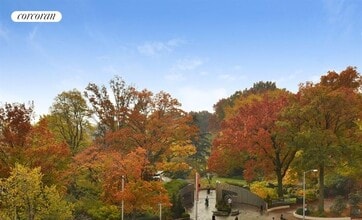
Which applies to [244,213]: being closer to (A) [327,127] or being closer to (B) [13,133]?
(A) [327,127]

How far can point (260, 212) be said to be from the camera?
163ft

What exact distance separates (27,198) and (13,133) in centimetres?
628

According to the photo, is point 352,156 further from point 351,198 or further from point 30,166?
point 30,166

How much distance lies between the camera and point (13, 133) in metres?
36.6

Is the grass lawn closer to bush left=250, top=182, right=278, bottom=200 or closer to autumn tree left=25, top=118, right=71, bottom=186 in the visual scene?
bush left=250, top=182, right=278, bottom=200

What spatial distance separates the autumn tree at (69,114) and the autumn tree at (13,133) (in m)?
17.7

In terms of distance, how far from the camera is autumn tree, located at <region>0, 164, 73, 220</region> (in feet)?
106

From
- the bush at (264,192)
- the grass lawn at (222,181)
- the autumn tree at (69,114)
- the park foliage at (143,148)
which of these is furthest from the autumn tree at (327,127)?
the autumn tree at (69,114)

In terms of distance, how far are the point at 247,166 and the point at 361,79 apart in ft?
72.6

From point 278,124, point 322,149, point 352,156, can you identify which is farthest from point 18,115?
point 352,156

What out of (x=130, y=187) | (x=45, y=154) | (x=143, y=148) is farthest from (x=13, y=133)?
(x=143, y=148)

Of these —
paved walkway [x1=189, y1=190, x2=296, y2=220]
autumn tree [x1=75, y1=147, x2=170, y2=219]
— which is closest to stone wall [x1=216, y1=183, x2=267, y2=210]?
paved walkway [x1=189, y1=190, x2=296, y2=220]

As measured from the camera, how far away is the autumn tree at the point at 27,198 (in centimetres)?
3228

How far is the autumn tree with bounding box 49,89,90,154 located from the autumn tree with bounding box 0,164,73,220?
21.2 m
